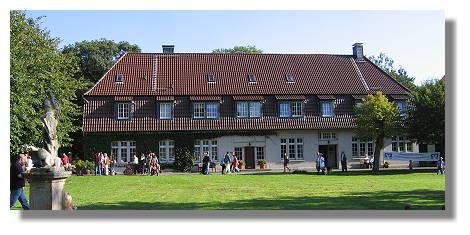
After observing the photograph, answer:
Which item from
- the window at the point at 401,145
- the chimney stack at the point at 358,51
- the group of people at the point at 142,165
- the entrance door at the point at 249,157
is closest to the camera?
the group of people at the point at 142,165

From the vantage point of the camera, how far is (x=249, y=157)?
36.6 metres

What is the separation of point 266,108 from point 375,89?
28.6 ft

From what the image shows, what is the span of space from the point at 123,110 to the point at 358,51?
19.9 m

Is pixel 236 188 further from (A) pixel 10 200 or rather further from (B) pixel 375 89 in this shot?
(B) pixel 375 89

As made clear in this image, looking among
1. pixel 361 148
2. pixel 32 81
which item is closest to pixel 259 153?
pixel 361 148

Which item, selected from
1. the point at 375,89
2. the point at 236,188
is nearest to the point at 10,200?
the point at 236,188

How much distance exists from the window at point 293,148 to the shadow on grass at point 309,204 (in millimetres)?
19589

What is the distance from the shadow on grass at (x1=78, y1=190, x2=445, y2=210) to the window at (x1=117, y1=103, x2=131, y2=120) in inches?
776

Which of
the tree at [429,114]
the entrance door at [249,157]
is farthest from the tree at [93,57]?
the tree at [429,114]

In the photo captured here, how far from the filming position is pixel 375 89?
128ft

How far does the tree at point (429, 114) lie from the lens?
3148 centimetres

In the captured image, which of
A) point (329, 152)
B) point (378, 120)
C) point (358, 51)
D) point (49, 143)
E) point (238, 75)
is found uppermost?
Result: point (358, 51)

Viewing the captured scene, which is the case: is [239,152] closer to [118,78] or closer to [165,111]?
[165,111]

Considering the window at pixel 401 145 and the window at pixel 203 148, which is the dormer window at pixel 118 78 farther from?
the window at pixel 401 145
